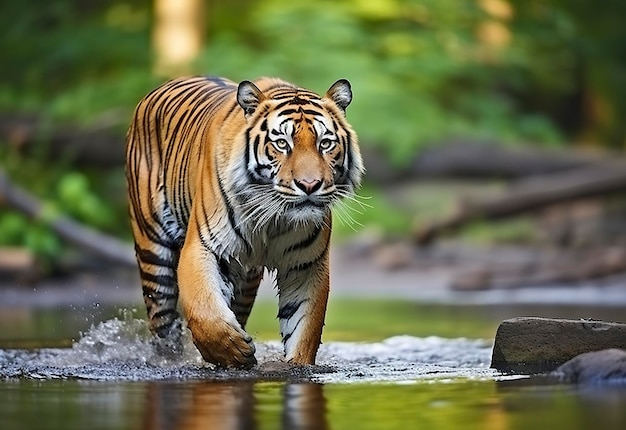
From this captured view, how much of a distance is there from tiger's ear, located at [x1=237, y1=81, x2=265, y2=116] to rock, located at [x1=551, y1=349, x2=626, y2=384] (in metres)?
2.01

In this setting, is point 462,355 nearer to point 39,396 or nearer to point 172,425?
point 39,396

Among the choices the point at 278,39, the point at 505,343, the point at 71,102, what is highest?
the point at 278,39

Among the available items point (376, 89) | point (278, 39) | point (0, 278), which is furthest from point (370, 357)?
point (278, 39)

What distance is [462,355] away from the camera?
26.4 feet

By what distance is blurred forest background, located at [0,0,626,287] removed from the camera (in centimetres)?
1623

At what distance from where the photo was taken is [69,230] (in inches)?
606

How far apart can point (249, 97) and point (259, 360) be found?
64.7 inches

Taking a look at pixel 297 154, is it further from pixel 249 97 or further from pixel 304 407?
pixel 304 407

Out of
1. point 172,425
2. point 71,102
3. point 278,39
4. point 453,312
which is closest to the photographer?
point 172,425

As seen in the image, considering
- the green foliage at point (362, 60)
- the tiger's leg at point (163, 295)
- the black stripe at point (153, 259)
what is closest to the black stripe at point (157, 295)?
the tiger's leg at point (163, 295)

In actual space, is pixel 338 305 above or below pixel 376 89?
below

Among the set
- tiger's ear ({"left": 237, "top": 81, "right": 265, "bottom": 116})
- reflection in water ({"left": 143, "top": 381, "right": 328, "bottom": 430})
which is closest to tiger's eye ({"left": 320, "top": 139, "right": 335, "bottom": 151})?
tiger's ear ({"left": 237, "top": 81, "right": 265, "bottom": 116})

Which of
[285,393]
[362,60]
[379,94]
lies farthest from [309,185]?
[362,60]

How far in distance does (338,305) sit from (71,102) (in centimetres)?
691
